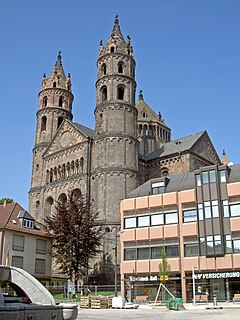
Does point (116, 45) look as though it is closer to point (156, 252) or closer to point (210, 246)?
point (156, 252)

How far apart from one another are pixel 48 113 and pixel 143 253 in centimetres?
3375

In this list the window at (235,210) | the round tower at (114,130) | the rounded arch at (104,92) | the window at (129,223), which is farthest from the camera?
the rounded arch at (104,92)

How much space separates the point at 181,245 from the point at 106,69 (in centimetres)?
2930

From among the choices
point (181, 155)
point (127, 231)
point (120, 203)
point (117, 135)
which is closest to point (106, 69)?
point (117, 135)

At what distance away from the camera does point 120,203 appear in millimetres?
48000

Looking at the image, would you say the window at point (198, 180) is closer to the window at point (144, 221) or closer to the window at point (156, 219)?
the window at point (156, 219)

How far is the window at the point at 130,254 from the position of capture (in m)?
44.1

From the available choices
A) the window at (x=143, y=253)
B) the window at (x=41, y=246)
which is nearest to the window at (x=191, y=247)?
the window at (x=143, y=253)

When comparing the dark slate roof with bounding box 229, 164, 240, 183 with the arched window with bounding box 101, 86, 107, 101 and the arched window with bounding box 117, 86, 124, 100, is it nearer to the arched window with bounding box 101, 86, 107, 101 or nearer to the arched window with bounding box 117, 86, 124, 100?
the arched window with bounding box 117, 86, 124, 100

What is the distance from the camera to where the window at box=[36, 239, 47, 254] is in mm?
47775

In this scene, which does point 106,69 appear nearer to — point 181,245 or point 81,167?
point 81,167

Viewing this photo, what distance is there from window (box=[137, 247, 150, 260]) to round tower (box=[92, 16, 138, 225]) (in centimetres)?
709

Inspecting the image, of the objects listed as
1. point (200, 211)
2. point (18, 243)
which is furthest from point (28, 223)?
point (200, 211)

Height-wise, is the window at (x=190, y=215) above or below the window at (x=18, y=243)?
above
